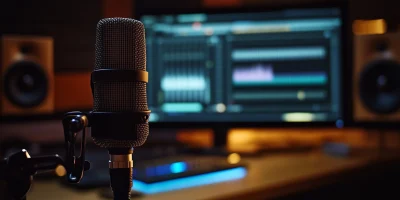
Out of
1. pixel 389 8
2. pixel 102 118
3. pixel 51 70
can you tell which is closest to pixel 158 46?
pixel 51 70

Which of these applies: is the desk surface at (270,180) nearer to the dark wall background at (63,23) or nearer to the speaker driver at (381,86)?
the speaker driver at (381,86)

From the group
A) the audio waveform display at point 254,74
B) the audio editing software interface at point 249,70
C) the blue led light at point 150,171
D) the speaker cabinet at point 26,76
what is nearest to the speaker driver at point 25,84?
the speaker cabinet at point 26,76

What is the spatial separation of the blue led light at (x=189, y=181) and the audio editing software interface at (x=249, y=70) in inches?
13.2

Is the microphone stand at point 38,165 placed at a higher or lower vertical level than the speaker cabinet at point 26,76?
lower

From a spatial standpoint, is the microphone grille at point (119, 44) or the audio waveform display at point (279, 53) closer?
the microphone grille at point (119, 44)

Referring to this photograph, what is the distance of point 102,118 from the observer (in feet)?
1.79

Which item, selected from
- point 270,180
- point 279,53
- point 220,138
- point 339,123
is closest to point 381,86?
point 339,123

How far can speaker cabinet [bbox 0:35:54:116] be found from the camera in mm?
1172

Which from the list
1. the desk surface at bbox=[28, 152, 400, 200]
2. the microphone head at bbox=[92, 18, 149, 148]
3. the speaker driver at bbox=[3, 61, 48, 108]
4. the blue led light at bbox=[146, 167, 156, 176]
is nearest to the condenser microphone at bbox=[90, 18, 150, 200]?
the microphone head at bbox=[92, 18, 149, 148]

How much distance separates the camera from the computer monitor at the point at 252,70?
1319 mm

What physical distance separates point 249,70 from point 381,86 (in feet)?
1.45

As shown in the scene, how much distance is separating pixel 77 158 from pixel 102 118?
58 mm

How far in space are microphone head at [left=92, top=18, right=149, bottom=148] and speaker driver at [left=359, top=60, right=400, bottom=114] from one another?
105 centimetres

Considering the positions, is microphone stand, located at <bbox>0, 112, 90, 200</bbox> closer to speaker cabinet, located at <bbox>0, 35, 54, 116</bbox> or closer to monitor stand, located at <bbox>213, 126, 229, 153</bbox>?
speaker cabinet, located at <bbox>0, 35, 54, 116</bbox>
